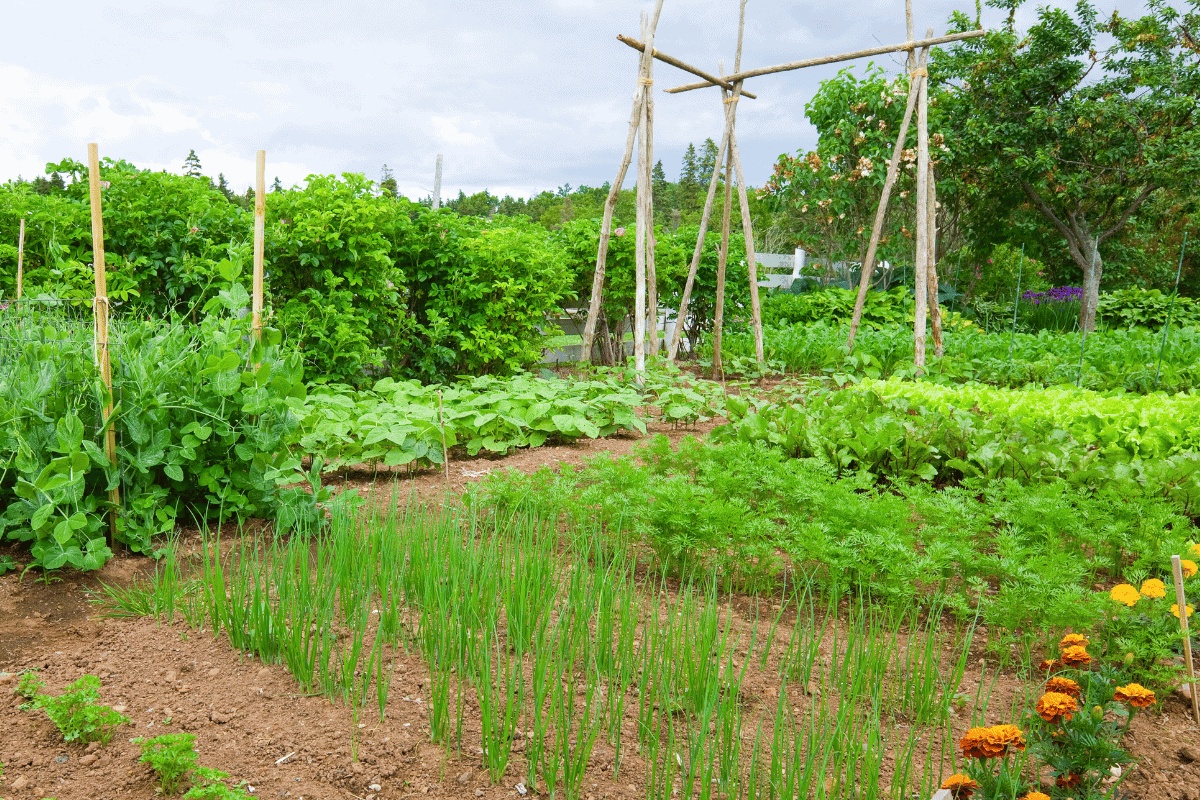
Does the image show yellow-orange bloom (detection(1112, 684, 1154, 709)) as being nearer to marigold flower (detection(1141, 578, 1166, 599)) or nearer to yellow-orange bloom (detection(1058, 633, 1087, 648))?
yellow-orange bloom (detection(1058, 633, 1087, 648))

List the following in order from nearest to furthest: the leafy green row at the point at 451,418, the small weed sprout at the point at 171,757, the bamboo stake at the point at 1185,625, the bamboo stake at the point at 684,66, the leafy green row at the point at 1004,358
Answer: the small weed sprout at the point at 171,757 < the bamboo stake at the point at 1185,625 < the leafy green row at the point at 451,418 < the bamboo stake at the point at 684,66 < the leafy green row at the point at 1004,358

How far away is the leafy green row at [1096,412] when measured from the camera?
4.32m

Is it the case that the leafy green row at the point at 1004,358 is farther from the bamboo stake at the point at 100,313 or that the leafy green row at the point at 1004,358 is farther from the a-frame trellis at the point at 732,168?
the bamboo stake at the point at 100,313

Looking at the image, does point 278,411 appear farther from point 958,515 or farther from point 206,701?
point 958,515

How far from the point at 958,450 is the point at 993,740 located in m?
2.93

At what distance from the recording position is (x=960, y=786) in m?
1.57

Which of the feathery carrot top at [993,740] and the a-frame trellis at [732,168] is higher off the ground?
the a-frame trellis at [732,168]

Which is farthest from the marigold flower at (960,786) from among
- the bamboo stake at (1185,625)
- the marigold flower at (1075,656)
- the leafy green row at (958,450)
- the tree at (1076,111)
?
the tree at (1076,111)

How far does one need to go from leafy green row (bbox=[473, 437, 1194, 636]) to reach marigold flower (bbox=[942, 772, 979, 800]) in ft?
2.48

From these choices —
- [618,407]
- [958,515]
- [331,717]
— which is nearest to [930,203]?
[618,407]

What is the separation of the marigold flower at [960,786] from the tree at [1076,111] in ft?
41.9

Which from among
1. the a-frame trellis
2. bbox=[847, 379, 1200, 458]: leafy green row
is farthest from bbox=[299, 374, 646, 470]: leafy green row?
bbox=[847, 379, 1200, 458]: leafy green row

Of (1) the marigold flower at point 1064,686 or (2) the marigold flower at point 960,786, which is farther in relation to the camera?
(1) the marigold flower at point 1064,686

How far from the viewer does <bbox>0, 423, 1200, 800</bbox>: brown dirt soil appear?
178 cm
